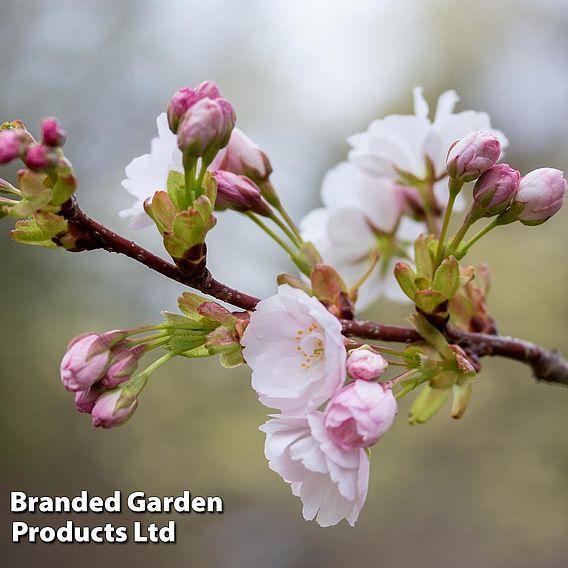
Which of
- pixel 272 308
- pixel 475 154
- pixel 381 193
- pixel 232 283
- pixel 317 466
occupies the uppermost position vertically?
pixel 232 283

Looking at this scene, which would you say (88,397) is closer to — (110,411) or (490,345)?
(110,411)

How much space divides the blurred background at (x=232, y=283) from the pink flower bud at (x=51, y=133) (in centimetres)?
433

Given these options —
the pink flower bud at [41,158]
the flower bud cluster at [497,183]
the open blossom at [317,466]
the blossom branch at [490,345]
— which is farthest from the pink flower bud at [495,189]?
the pink flower bud at [41,158]

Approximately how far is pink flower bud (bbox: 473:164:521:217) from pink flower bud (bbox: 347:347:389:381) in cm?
17

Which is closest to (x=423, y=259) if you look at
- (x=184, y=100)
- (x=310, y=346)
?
(x=310, y=346)

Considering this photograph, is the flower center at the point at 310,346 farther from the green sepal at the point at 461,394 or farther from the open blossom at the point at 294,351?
the green sepal at the point at 461,394

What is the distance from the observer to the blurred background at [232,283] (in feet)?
16.0

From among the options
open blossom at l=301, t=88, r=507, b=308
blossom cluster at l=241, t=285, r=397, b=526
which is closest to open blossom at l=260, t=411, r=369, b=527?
blossom cluster at l=241, t=285, r=397, b=526

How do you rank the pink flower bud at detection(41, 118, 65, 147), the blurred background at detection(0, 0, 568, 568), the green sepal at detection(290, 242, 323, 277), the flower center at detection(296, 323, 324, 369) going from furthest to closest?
1. the blurred background at detection(0, 0, 568, 568)
2. the green sepal at detection(290, 242, 323, 277)
3. the flower center at detection(296, 323, 324, 369)
4. the pink flower bud at detection(41, 118, 65, 147)

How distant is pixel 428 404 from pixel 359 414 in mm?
155

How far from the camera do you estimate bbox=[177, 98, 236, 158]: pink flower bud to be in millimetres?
486

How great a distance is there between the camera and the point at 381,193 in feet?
2.88

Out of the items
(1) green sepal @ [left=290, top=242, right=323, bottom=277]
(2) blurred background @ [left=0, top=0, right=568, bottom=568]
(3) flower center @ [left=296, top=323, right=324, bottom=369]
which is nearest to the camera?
(3) flower center @ [left=296, top=323, right=324, bottom=369]

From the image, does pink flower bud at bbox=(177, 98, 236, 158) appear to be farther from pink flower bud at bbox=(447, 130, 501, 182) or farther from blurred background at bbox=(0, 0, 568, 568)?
blurred background at bbox=(0, 0, 568, 568)
